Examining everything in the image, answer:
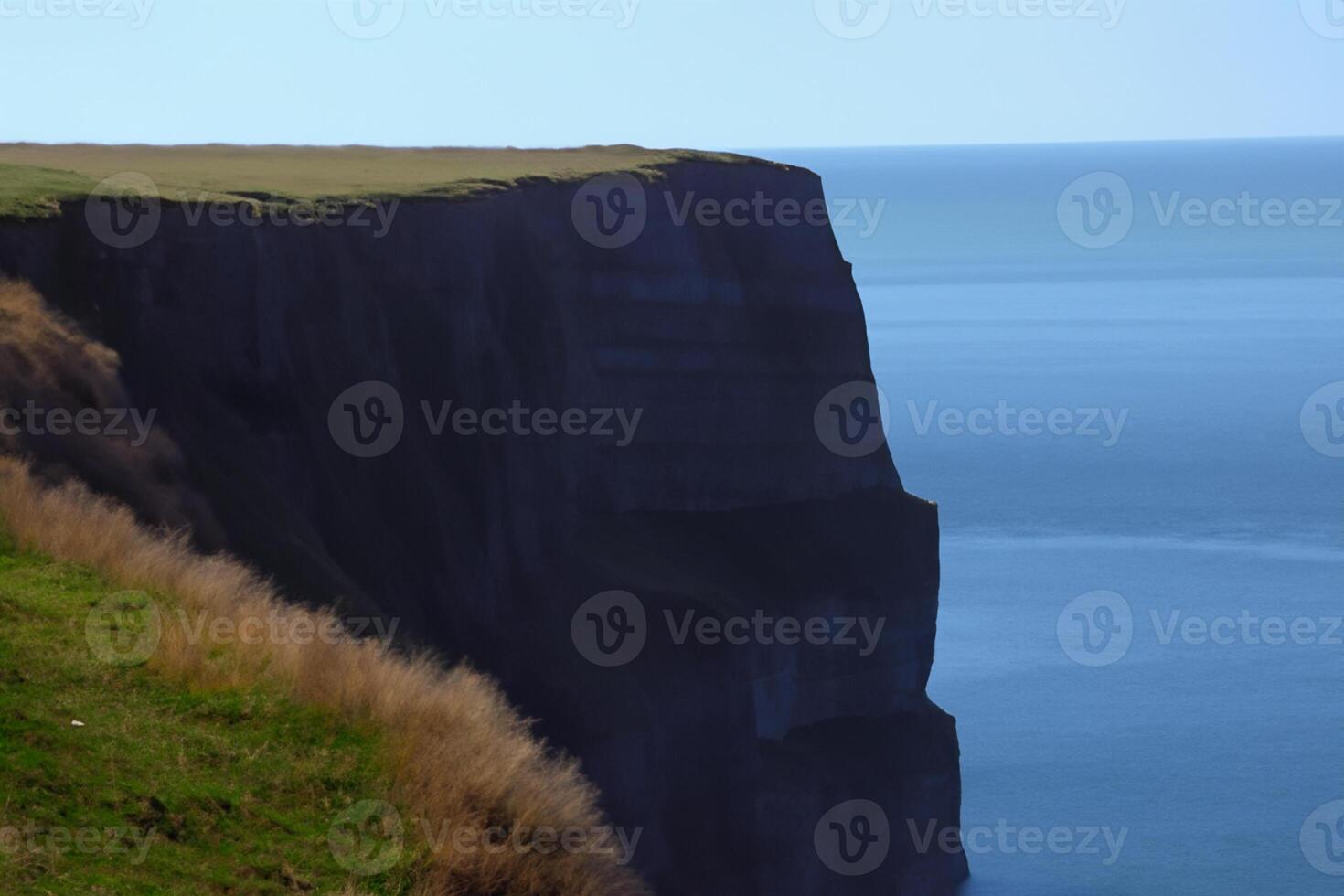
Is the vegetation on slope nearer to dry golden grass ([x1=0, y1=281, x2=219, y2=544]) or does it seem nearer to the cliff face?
dry golden grass ([x1=0, y1=281, x2=219, y2=544])

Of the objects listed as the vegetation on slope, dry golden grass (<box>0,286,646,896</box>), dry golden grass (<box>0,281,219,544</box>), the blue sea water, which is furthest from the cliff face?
Answer: the vegetation on slope

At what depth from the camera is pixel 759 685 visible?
40656 mm

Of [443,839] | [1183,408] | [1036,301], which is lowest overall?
[443,839]

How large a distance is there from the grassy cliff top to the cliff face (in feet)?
2.90

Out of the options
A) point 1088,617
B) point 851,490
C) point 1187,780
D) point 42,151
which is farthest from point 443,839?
point 1088,617

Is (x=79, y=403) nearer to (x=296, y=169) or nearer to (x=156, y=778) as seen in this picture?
(x=156, y=778)

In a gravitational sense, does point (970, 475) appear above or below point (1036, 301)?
below

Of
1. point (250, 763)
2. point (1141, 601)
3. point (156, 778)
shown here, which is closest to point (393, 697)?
point (250, 763)

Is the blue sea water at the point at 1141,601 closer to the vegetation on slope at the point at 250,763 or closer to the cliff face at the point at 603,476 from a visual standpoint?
the cliff face at the point at 603,476

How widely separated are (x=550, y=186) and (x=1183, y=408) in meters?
89.6

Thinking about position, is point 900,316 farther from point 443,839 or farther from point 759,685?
point 443,839

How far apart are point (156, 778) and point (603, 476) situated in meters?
29.9

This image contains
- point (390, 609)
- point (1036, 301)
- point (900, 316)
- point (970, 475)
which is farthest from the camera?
point (1036, 301)

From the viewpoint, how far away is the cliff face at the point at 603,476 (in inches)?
1178
